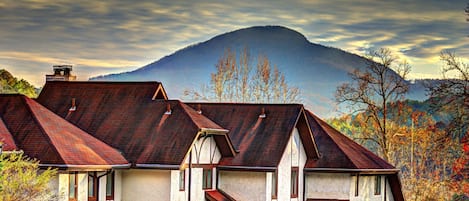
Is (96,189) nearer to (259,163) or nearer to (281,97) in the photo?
(259,163)

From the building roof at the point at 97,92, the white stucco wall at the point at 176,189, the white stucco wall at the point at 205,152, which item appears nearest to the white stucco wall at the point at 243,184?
the white stucco wall at the point at 205,152

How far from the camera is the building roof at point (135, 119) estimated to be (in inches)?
1549

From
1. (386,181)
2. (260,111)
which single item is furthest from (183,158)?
(386,181)

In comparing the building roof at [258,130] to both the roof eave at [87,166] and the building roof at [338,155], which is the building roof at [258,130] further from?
the roof eave at [87,166]

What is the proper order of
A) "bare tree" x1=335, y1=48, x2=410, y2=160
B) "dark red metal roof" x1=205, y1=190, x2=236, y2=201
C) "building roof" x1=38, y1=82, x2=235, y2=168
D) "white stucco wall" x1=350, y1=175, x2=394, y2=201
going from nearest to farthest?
"building roof" x1=38, y1=82, x2=235, y2=168 < "dark red metal roof" x1=205, y1=190, x2=236, y2=201 < "white stucco wall" x1=350, y1=175, x2=394, y2=201 < "bare tree" x1=335, y1=48, x2=410, y2=160

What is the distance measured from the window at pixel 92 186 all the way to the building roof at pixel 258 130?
7.76 meters

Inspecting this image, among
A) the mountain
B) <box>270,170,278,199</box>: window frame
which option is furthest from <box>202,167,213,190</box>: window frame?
the mountain

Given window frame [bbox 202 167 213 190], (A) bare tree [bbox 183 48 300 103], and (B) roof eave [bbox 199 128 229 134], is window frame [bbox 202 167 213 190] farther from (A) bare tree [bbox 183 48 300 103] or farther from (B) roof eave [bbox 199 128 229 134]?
(A) bare tree [bbox 183 48 300 103]

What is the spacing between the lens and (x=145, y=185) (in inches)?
1547

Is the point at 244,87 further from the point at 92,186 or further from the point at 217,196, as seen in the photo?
the point at 92,186

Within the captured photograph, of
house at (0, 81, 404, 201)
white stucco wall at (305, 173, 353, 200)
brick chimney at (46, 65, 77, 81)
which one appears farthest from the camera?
brick chimney at (46, 65, 77, 81)

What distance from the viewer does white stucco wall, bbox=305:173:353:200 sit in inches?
1823

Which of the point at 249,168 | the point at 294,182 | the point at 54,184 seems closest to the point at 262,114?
the point at 294,182

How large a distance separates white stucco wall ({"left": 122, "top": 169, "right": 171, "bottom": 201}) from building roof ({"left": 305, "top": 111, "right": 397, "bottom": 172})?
31.8 ft
